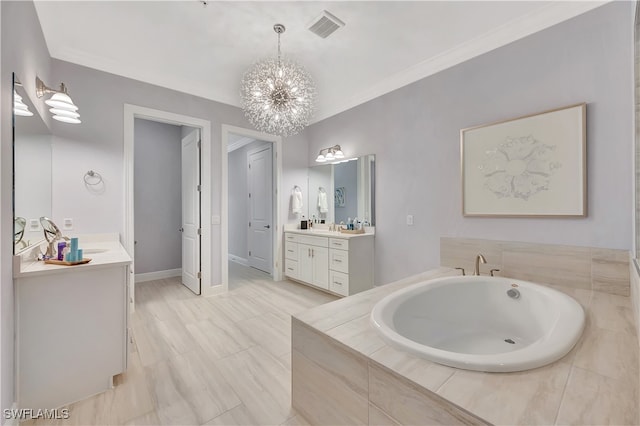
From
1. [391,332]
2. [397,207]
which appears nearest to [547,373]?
[391,332]

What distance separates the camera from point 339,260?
3.31 metres

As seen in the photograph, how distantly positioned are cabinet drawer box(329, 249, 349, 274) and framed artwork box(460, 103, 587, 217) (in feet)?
4.63

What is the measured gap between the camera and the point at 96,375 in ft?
5.41

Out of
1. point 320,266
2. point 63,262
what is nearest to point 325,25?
point 63,262

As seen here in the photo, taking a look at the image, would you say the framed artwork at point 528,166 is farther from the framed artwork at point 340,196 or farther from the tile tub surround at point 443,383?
the framed artwork at point 340,196

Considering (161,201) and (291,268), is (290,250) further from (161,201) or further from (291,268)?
(161,201)

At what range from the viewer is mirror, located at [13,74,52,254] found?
60.7 inches

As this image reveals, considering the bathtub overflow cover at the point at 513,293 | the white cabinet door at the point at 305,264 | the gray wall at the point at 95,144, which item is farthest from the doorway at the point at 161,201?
the bathtub overflow cover at the point at 513,293

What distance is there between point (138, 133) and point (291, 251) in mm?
3135

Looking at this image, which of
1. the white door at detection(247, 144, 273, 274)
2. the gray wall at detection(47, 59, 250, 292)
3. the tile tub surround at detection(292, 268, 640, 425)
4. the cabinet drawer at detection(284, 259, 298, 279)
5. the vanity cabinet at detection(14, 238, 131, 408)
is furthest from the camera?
the white door at detection(247, 144, 273, 274)

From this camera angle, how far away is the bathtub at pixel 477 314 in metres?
1.51

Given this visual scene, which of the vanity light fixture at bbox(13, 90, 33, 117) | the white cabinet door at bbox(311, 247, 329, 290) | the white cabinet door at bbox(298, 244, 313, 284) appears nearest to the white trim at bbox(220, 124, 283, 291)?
the white cabinet door at bbox(298, 244, 313, 284)

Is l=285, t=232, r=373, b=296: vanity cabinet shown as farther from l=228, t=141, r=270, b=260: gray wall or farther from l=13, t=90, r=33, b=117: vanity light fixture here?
l=13, t=90, r=33, b=117: vanity light fixture

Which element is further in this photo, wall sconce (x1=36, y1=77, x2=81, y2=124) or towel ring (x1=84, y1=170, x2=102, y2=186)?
towel ring (x1=84, y1=170, x2=102, y2=186)
